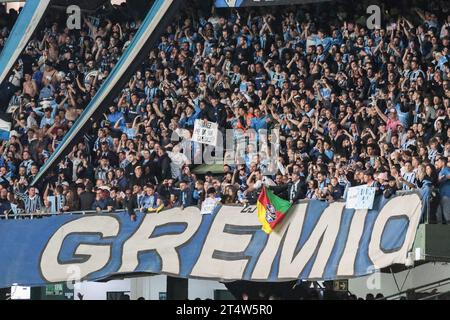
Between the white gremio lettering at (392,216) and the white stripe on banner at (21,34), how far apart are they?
837 cm

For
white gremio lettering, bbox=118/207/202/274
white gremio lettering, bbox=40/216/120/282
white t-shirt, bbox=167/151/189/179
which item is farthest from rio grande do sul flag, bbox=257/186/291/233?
white gremio lettering, bbox=40/216/120/282

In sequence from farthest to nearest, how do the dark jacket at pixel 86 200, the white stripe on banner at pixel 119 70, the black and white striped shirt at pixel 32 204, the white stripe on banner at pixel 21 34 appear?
1. the white stripe on banner at pixel 21 34
2. the white stripe on banner at pixel 119 70
3. the black and white striped shirt at pixel 32 204
4. the dark jacket at pixel 86 200

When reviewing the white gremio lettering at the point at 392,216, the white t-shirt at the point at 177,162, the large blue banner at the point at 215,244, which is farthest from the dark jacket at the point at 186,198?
the white gremio lettering at the point at 392,216

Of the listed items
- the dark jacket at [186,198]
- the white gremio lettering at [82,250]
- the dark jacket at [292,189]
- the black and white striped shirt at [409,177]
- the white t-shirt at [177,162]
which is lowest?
the white gremio lettering at [82,250]

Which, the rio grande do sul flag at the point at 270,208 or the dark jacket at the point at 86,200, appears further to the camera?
the dark jacket at the point at 86,200

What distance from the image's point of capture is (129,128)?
63.6ft

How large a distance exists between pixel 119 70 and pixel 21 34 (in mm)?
2385

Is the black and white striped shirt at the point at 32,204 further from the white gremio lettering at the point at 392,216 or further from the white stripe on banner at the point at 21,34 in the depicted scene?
the white gremio lettering at the point at 392,216

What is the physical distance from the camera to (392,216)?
15227 millimetres

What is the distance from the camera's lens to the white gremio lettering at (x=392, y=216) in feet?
49.2

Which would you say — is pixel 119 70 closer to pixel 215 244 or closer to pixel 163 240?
pixel 163 240
